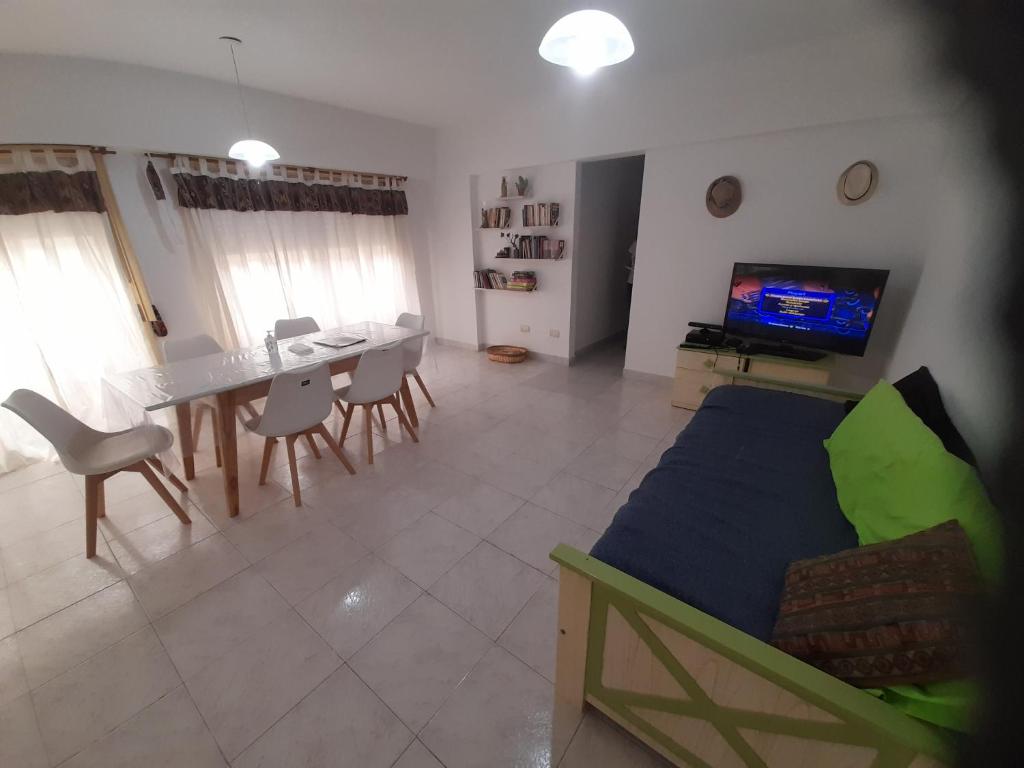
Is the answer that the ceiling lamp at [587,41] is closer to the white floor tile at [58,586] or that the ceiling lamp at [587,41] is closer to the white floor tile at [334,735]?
A: the white floor tile at [334,735]

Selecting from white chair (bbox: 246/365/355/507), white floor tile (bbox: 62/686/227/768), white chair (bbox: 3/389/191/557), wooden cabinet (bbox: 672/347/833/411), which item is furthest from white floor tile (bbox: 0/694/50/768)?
wooden cabinet (bbox: 672/347/833/411)

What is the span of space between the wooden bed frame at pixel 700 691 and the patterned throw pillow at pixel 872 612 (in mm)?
56

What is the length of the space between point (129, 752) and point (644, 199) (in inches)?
155

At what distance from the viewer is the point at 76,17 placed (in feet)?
6.55

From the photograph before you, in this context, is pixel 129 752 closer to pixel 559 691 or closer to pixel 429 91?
pixel 559 691

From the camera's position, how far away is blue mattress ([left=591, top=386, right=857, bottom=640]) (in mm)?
1178

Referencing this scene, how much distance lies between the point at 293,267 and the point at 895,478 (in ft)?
13.3

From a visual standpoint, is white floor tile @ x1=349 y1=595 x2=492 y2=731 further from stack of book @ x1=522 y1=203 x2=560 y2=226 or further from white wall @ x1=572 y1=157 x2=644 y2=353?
stack of book @ x1=522 y1=203 x2=560 y2=226

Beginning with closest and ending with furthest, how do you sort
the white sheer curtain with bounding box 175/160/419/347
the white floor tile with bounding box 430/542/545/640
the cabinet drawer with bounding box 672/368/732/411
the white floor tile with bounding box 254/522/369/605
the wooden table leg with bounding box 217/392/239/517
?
1. the white floor tile with bounding box 430/542/545/640
2. the white floor tile with bounding box 254/522/369/605
3. the wooden table leg with bounding box 217/392/239/517
4. the cabinet drawer with bounding box 672/368/732/411
5. the white sheer curtain with bounding box 175/160/419/347

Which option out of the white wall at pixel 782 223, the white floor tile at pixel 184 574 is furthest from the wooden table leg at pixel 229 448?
the white wall at pixel 782 223

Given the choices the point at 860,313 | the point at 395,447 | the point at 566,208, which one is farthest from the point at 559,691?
the point at 566,208

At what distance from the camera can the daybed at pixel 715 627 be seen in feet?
2.93

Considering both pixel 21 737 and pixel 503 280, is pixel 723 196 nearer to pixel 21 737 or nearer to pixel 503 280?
pixel 503 280

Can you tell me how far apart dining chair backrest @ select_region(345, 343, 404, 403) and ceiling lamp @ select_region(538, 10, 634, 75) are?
1621 mm
